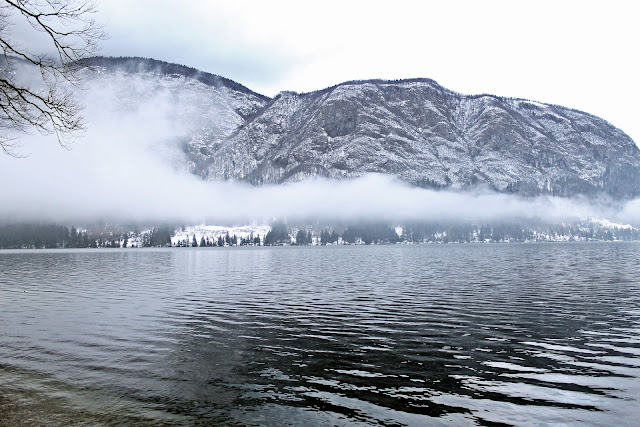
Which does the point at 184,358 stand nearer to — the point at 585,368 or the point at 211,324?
the point at 211,324

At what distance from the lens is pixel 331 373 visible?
22344mm

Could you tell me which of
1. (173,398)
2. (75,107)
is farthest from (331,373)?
(75,107)

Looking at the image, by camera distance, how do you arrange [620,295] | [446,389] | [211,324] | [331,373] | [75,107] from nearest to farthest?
[75,107] < [446,389] < [331,373] < [211,324] < [620,295]

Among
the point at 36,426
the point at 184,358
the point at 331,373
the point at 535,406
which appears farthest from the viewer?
the point at 184,358

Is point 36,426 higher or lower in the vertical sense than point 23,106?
lower

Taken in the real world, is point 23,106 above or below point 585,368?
above

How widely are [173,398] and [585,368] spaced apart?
67.5 ft

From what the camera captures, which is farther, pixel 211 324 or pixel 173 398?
pixel 211 324

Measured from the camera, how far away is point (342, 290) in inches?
2419

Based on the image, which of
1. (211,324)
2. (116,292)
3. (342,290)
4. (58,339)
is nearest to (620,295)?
(342,290)

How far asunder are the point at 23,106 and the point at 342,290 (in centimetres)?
5204

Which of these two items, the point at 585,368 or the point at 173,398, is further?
the point at 585,368

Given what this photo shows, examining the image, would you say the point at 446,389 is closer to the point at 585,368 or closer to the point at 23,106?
the point at 585,368

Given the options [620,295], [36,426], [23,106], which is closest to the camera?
[23,106]
